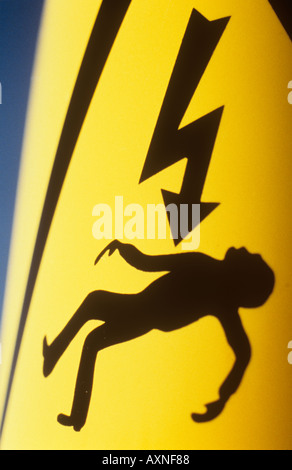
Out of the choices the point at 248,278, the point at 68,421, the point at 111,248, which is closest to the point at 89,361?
the point at 68,421

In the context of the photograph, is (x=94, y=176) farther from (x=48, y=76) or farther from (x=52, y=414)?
(x=52, y=414)

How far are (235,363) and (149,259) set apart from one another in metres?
0.26

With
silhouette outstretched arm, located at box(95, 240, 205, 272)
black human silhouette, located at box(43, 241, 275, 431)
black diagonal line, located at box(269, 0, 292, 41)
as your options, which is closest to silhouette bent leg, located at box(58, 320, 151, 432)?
black human silhouette, located at box(43, 241, 275, 431)

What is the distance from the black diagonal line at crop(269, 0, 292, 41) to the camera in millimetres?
659

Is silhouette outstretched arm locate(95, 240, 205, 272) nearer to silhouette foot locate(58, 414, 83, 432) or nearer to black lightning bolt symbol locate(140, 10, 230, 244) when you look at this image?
black lightning bolt symbol locate(140, 10, 230, 244)

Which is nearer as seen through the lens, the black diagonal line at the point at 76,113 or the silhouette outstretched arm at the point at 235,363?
the silhouette outstretched arm at the point at 235,363

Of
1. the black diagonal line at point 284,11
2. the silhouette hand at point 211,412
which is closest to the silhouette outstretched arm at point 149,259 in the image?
the silhouette hand at point 211,412

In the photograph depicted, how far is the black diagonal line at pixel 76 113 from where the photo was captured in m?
0.74

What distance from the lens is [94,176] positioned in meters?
0.74

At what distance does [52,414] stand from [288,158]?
71 centimetres

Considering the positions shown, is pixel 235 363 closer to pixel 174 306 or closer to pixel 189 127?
pixel 174 306

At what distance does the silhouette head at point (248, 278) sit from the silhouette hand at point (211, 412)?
190 mm

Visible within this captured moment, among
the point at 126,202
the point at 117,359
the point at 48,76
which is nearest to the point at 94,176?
the point at 126,202

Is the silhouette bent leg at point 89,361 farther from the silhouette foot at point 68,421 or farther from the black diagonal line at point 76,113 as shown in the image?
the black diagonal line at point 76,113
